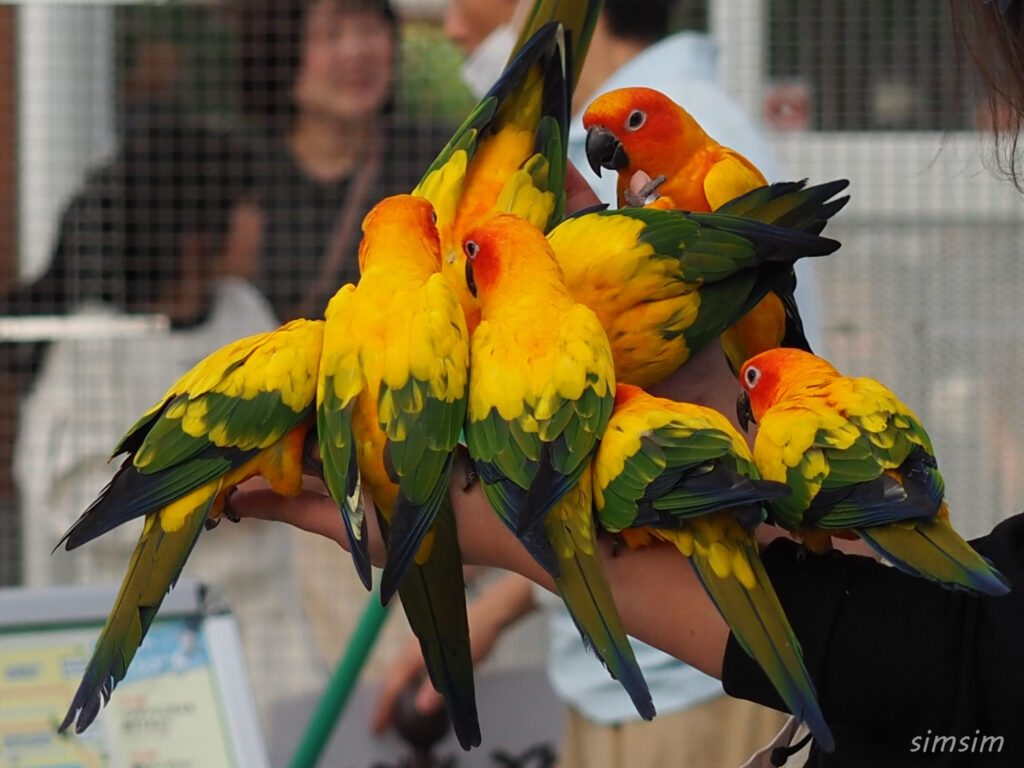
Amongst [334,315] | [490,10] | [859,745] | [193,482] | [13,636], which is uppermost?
[490,10]

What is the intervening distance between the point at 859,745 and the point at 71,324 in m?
2.20

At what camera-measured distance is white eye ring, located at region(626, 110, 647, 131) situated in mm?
1026

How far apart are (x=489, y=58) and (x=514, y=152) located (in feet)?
3.60

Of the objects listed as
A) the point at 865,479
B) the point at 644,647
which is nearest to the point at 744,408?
the point at 865,479

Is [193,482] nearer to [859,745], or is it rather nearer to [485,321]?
[485,321]

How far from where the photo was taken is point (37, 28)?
2.86 meters

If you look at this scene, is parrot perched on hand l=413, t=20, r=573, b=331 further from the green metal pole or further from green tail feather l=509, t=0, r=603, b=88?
the green metal pole

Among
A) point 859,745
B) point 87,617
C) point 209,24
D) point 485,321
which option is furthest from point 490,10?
point 859,745

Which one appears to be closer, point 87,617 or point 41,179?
point 87,617

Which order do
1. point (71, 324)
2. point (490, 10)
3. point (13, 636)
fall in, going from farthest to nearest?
1. point (71, 324)
2. point (490, 10)
3. point (13, 636)

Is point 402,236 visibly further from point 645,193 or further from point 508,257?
point 645,193

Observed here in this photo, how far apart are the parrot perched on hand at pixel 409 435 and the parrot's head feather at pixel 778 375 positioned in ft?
0.67

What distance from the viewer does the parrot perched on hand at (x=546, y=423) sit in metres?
0.75

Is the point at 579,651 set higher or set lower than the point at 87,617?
lower
